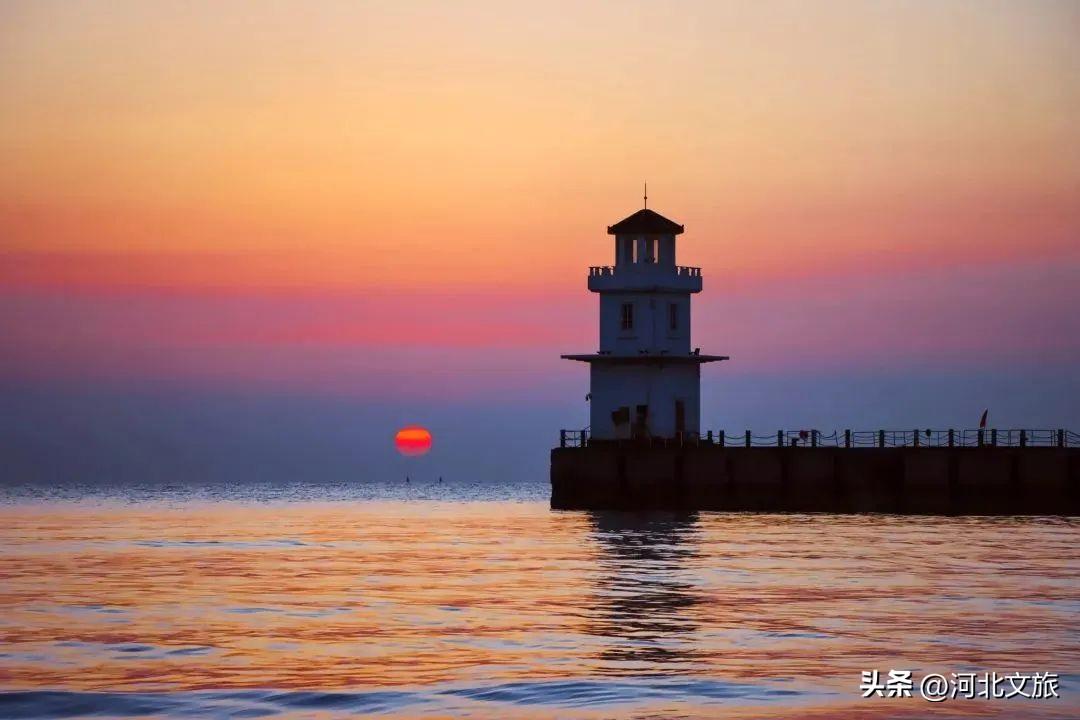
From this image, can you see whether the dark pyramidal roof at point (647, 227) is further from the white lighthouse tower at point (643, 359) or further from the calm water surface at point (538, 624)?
the calm water surface at point (538, 624)

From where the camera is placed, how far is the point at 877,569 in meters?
40.9

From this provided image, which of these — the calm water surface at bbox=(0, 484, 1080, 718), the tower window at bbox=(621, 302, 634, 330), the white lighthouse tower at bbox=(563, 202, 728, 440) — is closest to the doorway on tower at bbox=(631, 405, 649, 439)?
the white lighthouse tower at bbox=(563, 202, 728, 440)

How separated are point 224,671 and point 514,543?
3068 cm

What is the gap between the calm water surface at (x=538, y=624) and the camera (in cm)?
2211

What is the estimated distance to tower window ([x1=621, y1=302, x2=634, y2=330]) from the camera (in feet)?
241

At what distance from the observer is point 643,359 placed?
72.9 m

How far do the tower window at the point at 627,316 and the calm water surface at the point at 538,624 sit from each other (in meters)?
19.6

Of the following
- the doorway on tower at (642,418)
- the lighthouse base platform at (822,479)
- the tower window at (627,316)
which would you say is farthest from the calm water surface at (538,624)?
the tower window at (627,316)

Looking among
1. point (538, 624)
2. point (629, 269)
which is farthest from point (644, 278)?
point (538, 624)

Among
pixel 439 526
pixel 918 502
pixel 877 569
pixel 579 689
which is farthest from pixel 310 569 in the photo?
pixel 918 502

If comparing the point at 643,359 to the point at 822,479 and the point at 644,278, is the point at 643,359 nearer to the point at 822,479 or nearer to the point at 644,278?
the point at 644,278

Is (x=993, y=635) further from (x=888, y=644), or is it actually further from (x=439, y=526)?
(x=439, y=526)

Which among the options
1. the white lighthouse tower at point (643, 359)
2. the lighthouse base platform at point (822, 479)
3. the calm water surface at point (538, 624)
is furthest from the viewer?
the white lighthouse tower at point (643, 359)

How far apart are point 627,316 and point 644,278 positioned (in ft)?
6.17
